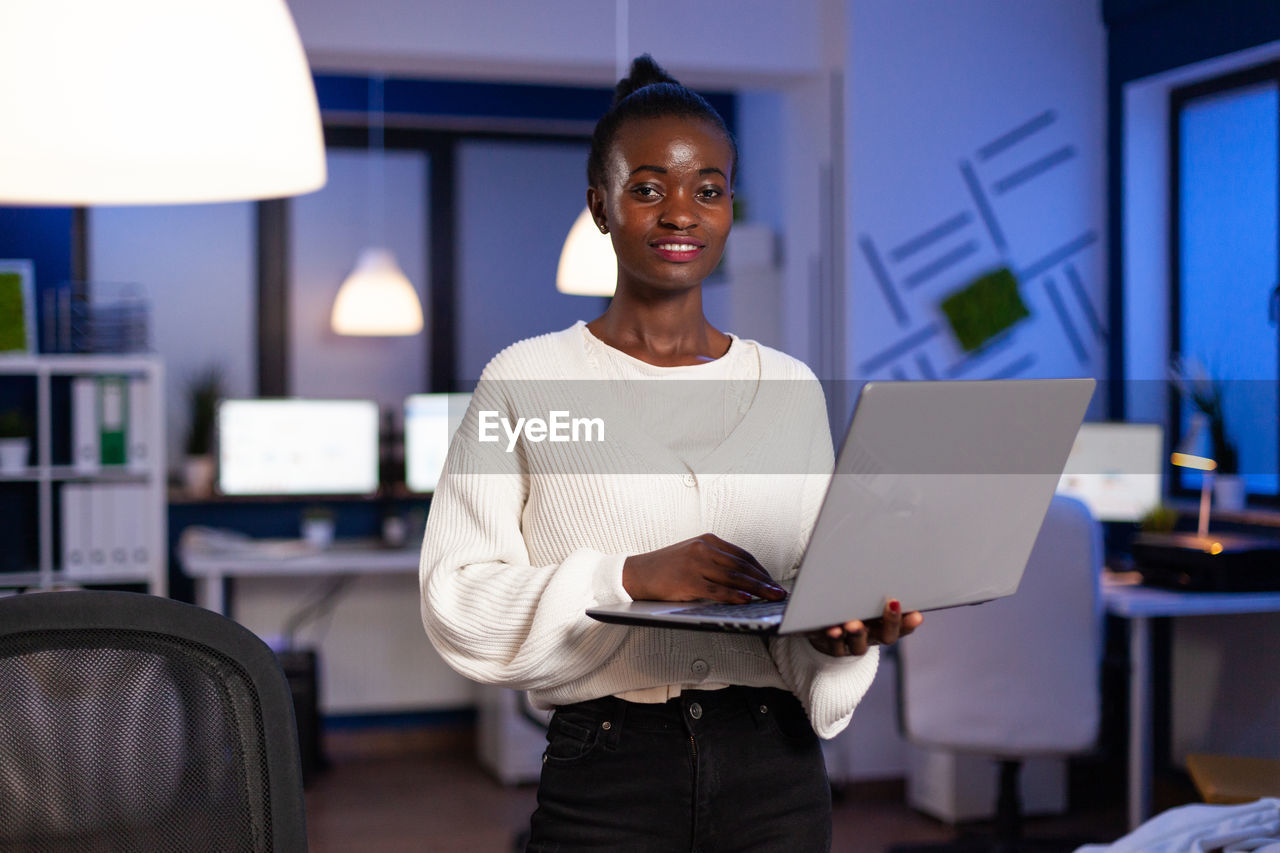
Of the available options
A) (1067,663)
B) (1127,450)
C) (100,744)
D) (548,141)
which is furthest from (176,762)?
(548,141)

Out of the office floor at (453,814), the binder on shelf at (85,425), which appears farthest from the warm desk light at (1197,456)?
the binder on shelf at (85,425)

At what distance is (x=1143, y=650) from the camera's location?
332cm

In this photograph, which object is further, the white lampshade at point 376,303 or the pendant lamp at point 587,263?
the white lampshade at point 376,303

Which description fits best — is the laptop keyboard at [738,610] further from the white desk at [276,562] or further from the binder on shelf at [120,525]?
the binder on shelf at [120,525]

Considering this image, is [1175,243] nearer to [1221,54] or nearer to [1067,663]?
[1221,54]

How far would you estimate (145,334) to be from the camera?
4.31 metres

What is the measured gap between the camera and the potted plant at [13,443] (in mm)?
3994

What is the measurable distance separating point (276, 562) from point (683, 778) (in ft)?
10.9

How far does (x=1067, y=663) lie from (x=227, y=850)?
94.2 inches

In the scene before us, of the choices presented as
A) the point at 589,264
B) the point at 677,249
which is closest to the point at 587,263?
the point at 589,264

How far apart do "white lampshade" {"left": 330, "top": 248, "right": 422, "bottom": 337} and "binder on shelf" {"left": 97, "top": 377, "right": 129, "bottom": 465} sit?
1.26 meters

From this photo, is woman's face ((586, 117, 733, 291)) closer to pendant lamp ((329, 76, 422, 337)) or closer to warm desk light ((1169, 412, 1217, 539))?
warm desk light ((1169, 412, 1217, 539))

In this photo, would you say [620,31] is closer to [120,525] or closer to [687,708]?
[120,525]

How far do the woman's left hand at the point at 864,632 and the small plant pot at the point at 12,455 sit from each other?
3.52 metres
